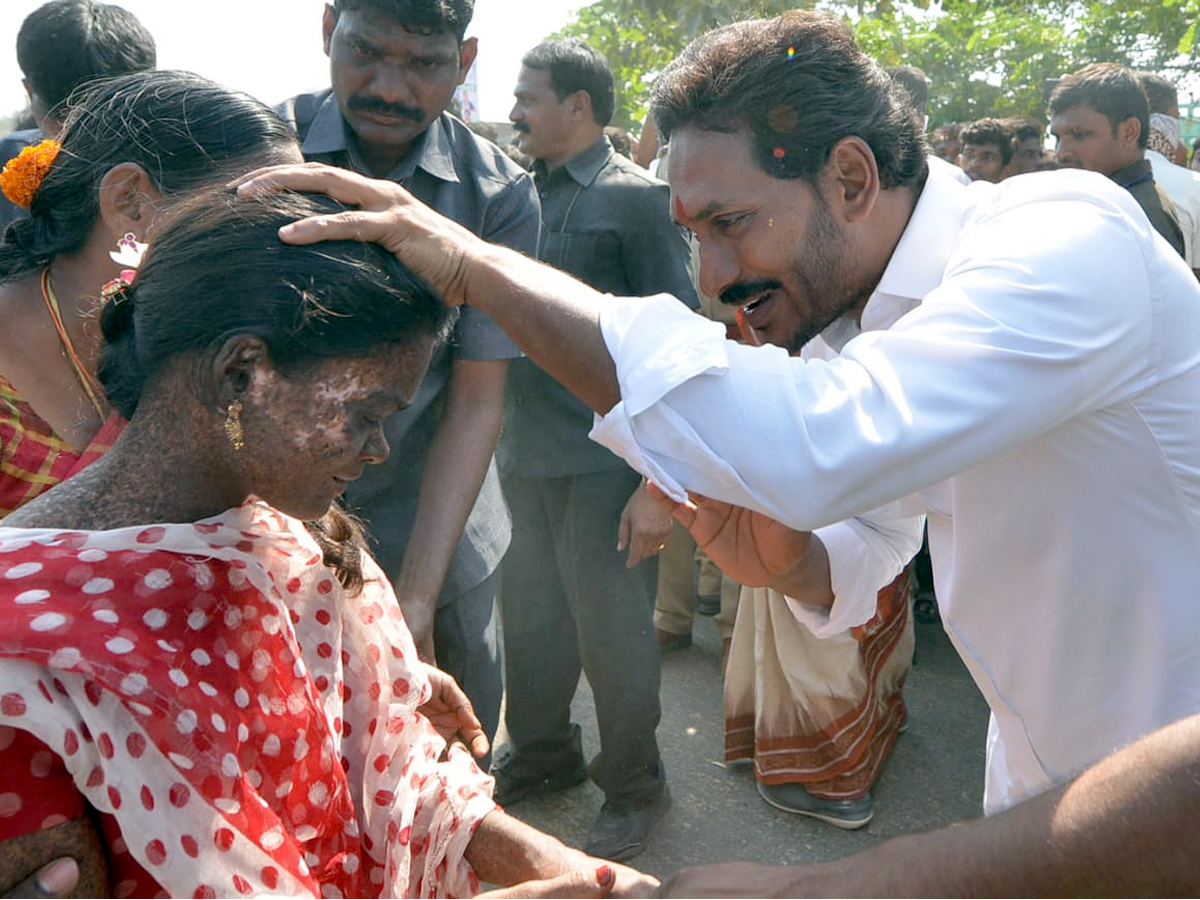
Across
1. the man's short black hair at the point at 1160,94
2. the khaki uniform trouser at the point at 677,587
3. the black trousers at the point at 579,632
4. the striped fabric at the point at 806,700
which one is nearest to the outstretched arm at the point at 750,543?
the black trousers at the point at 579,632

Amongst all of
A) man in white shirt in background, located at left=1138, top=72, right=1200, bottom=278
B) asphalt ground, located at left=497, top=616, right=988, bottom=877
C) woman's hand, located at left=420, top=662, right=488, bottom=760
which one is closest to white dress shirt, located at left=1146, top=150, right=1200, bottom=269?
man in white shirt in background, located at left=1138, top=72, right=1200, bottom=278

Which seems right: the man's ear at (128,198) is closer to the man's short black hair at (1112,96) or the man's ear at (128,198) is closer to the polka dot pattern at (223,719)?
the polka dot pattern at (223,719)

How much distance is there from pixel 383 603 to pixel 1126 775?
4.28 ft

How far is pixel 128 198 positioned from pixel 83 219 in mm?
126

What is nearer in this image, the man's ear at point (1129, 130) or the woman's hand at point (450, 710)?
the woman's hand at point (450, 710)

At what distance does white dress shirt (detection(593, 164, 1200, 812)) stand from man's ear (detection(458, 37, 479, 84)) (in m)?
1.27

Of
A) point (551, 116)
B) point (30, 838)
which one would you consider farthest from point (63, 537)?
point (551, 116)

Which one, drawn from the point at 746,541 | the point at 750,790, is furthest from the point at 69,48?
the point at 750,790

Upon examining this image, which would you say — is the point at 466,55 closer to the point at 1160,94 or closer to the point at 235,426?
the point at 235,426

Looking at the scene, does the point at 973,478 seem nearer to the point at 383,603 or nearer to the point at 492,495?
the point at 383,603

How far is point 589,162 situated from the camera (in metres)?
4.11

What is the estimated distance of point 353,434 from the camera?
162cm

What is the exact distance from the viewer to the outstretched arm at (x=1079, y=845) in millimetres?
935

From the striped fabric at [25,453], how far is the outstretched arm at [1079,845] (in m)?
1.71
